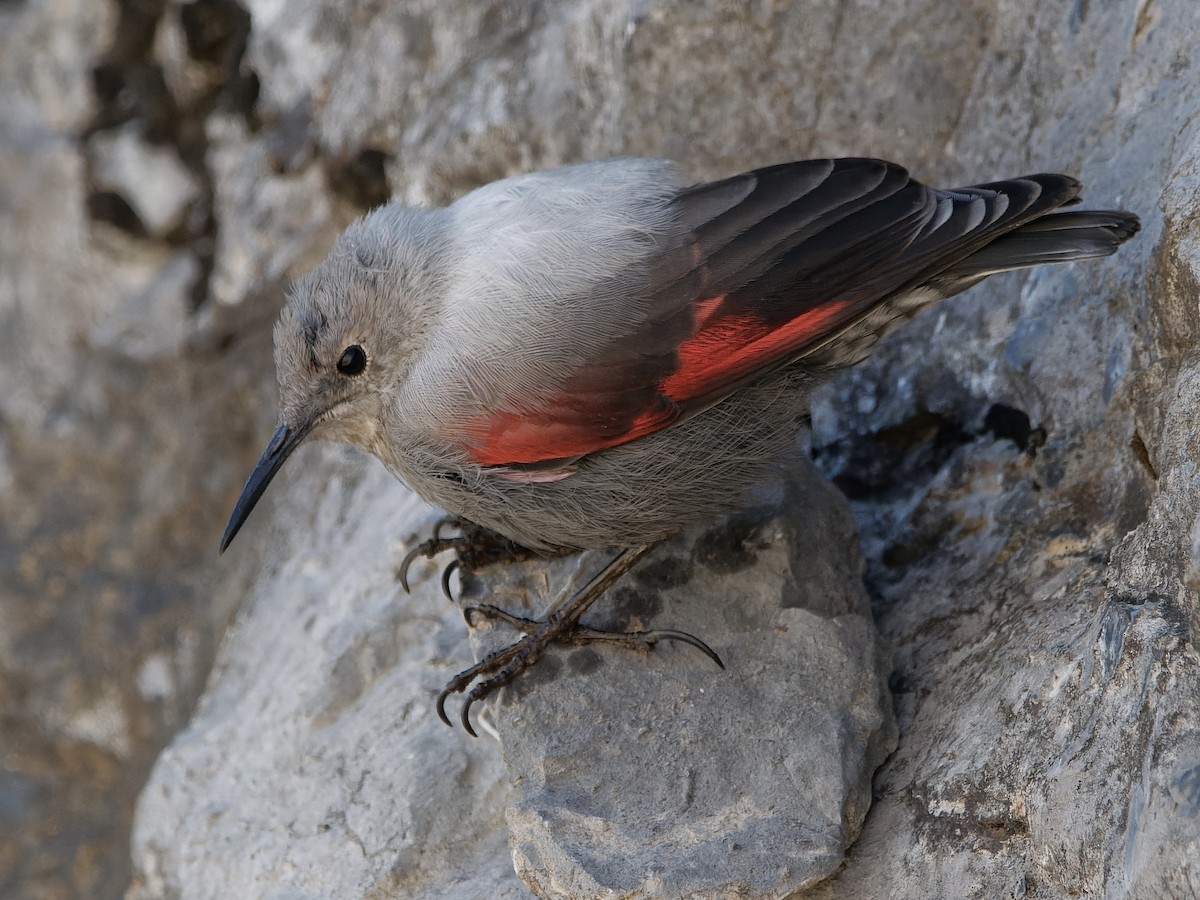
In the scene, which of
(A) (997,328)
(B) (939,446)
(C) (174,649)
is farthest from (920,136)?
(C) (174,649)

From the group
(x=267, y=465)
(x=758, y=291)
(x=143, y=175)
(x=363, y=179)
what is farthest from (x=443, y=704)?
(x=143, y=175)

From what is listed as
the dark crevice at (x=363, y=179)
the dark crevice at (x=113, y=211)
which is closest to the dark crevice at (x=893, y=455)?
the dark crevice at (x=363, y=179)

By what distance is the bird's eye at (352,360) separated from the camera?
3039mm

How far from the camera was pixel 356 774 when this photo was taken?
3.22 m

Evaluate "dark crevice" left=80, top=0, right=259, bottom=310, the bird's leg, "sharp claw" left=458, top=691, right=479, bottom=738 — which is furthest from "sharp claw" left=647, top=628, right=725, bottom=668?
"dark crevice" left=80, top=0, right=259, bottom=310

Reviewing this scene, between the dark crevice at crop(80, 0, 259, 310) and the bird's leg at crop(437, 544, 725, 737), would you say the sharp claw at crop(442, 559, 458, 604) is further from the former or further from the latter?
the dark crevice at crop(80, 0, 259, 310)

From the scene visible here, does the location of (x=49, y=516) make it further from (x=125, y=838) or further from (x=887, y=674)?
(x=887, y=674)

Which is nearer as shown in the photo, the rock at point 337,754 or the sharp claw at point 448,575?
the rock at point 337,754

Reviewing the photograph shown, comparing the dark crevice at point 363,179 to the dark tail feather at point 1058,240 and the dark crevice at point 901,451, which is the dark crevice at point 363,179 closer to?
the dark crevice at point 901,451

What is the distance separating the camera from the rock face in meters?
2.46

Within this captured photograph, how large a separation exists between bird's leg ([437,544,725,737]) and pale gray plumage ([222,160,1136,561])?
0.38 feet

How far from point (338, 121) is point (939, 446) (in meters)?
2.92

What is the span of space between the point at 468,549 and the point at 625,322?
0.87 m

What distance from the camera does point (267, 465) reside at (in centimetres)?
313
